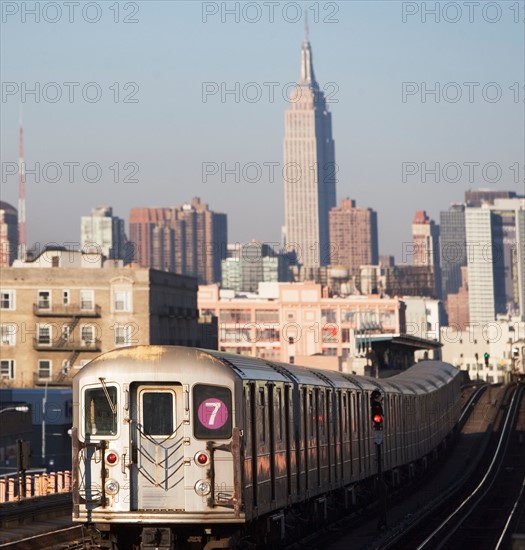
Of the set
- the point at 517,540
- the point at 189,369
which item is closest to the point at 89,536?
the point at 189,369

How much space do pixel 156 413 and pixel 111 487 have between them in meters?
1.43

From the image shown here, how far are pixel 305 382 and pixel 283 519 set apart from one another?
3106 mm

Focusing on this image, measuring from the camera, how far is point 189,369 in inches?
957

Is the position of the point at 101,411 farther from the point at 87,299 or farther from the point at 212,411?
the point at 87,299

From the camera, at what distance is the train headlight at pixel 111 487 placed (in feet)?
79.6

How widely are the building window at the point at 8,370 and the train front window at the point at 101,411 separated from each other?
306 ft

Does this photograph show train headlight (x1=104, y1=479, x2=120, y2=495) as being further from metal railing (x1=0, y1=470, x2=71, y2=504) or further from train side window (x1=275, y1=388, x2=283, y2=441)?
metal railing (x1=0, y1=470, x2=71, y2=504)

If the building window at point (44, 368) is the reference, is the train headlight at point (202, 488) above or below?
above

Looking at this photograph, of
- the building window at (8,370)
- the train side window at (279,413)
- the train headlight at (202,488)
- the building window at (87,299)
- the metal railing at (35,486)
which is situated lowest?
the metal railing at (35,486)

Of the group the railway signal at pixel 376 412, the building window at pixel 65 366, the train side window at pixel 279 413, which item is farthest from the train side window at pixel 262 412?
the building window at pixel 65 366

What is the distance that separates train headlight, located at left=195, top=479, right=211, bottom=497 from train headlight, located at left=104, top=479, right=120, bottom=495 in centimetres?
133

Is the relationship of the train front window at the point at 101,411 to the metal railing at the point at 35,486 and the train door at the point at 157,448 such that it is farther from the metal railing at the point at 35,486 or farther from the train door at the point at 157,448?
the metal railing at the point at 35,486

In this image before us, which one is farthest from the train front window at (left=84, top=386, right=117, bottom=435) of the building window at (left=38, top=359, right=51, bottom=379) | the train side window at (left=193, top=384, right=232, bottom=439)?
the building window at (left=38, top=359, right=51, bottom=379)

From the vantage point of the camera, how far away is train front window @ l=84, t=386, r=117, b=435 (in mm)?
24406
